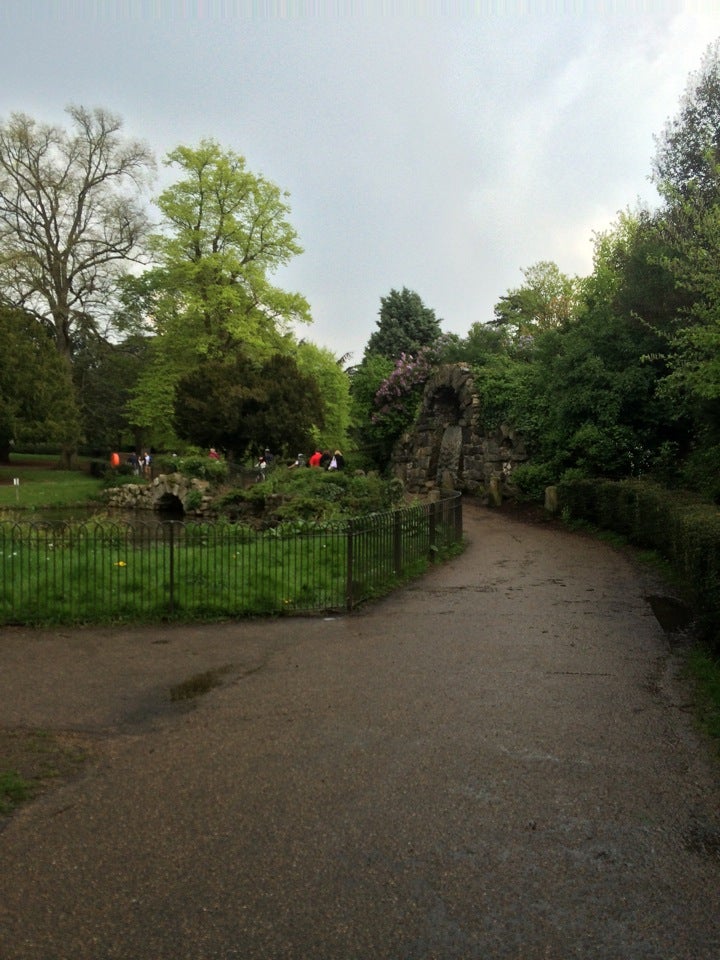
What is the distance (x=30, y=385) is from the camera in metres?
34.4

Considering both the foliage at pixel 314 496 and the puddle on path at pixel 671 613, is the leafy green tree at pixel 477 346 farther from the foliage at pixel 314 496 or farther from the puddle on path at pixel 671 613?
the puddle on path at pixel 671 613

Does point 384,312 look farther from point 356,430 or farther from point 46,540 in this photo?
point 46,540

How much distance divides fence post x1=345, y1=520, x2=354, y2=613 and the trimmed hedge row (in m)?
4.11

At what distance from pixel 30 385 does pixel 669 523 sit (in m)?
30.0

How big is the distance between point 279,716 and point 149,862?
226 centimetres

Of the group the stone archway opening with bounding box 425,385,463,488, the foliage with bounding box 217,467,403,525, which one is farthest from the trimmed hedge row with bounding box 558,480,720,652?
the stone archway opening with bounding box 425,385,463,488

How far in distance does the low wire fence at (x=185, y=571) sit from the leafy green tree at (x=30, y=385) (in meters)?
24.9

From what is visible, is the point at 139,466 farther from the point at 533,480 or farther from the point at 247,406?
the point at 533,480

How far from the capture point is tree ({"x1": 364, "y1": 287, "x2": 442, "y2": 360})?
171 feet

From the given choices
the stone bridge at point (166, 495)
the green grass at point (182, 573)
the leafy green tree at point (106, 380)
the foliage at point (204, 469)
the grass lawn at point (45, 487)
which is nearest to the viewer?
the green grass at point (182, 573)

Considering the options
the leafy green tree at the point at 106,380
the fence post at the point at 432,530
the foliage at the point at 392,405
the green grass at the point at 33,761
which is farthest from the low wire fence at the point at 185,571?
the leafy green tree at the point at 106,380

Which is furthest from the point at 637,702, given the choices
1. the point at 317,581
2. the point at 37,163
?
the point at 37,163

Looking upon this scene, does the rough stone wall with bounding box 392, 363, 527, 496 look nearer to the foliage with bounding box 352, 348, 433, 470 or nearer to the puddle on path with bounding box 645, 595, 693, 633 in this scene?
the foliage with bounding box 352, 348, 433, 470

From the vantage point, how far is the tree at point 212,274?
3531 centimetres
